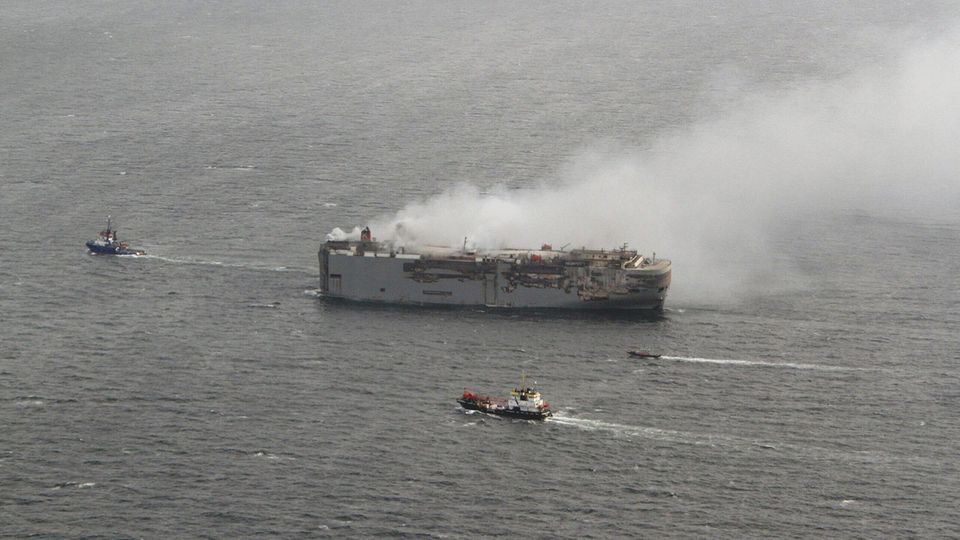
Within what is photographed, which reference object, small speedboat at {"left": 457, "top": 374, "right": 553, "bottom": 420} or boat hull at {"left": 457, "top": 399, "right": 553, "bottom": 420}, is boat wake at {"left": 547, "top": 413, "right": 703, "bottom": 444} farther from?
small speedboat at {"left": 457, "top": 374, "right": 553, "bottom": 420}

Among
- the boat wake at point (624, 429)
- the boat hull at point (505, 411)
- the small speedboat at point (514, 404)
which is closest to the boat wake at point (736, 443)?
the boat wake at point (624, 429)

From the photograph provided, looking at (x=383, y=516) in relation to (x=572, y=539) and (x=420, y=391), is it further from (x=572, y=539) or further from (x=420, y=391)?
(x=420, y=391)

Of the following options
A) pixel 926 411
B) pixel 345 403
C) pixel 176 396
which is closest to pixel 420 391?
pixel 345 403

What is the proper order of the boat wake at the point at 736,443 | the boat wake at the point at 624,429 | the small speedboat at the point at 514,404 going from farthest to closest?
the small speedboat at the point at 514,404 → the boat wake at the point at 624,429 → the boat wake at the point at 736,443

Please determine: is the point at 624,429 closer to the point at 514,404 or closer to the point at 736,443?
the point at 736,443

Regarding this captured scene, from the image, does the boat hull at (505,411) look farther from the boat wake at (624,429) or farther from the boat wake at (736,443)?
the boat wake at (736,443)

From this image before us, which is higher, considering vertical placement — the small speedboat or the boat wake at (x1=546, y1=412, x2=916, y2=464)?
the small speedboat

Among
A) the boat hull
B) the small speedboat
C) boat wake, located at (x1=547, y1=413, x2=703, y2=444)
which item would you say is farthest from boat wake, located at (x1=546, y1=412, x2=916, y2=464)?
the small speedboat

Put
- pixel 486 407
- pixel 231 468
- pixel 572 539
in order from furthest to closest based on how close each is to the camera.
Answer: pixel 486 407 → pixel 231 468 → pixel 572 539
